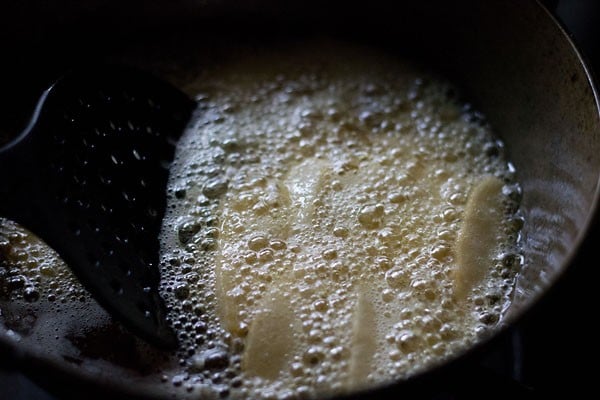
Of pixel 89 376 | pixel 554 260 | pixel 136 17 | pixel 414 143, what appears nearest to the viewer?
pixel 89 376

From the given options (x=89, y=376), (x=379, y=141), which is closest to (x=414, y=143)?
(x=379, y=141)

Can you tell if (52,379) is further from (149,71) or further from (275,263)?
(149,71)

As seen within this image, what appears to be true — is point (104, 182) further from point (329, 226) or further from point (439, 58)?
point (439, 58)

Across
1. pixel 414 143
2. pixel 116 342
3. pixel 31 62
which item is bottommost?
pixel 116 342
